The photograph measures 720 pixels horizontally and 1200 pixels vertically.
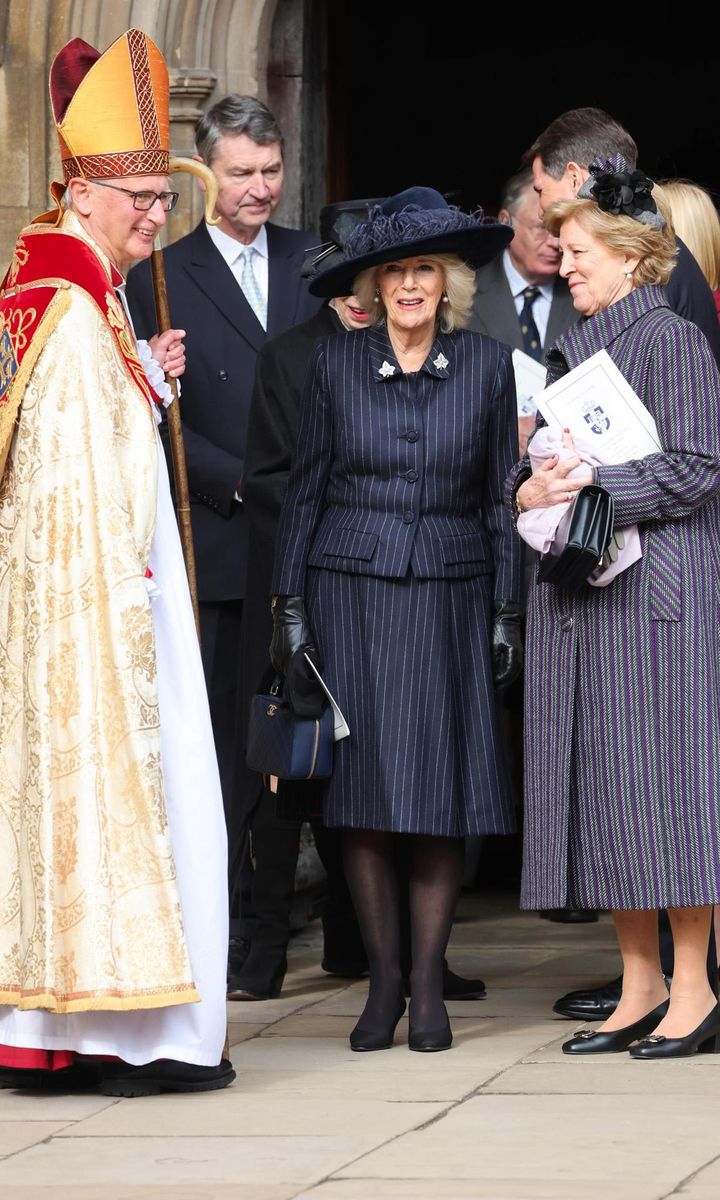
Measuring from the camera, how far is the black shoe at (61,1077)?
15.6ft

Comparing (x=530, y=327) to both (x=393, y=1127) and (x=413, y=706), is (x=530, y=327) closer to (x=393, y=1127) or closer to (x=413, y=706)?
(x=413, y=706)

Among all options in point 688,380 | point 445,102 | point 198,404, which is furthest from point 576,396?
point 445,102

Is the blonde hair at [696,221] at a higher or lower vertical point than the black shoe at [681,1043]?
higher

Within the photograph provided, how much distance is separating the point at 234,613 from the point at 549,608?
1.41 m

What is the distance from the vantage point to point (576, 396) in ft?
16.3

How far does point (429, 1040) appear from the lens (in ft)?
16.7

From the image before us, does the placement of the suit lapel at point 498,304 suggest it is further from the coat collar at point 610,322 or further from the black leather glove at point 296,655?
the black leather glove at point 296,655

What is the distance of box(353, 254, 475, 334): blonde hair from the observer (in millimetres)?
5238

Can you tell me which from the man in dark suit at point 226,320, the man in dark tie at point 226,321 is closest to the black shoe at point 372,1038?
the man in dark tie at point 226,321

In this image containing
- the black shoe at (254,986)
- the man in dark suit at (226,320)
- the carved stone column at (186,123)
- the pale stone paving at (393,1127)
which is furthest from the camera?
the carved stone column at (186,123)

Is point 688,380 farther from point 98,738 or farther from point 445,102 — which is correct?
point 445,102

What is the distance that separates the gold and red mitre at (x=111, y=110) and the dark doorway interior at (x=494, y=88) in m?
4.59

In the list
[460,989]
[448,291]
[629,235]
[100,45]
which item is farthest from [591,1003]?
[100,45]

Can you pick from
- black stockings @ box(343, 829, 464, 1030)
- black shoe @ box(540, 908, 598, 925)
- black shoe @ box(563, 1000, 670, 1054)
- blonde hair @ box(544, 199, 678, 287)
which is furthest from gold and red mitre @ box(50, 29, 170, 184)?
black shoe @ box(540, 908, 598, 925)
